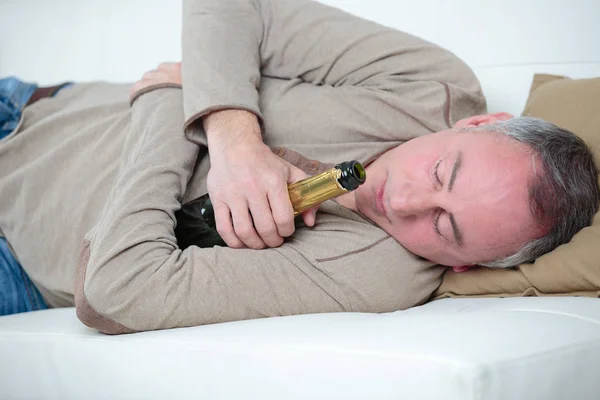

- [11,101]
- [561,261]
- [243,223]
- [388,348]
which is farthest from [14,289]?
[561,261]

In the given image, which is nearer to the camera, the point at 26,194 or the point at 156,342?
the point at 156,342

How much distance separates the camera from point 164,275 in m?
1.06

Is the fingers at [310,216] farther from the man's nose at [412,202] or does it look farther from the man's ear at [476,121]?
the man's ear at [476,121]

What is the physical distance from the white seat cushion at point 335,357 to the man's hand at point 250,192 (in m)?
0.18

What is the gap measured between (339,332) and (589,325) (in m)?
0.32

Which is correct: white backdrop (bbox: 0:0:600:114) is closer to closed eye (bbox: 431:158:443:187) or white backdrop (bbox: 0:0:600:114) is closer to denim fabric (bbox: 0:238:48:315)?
closed eye (bbox: 431:158:443:187)

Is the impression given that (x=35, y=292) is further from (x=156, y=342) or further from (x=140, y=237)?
(x=156, y=342)

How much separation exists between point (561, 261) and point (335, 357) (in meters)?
0.54

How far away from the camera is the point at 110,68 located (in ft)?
7.02

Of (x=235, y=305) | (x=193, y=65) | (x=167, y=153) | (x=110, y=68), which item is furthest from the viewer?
(x=110, y=68)

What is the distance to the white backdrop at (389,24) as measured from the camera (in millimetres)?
1654

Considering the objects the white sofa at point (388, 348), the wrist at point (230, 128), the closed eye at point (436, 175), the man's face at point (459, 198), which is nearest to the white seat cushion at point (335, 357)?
the white sofa at point (388, 348)

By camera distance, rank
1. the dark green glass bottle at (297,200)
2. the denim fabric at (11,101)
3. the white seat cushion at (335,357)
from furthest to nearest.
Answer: the denim fabric at (11,101) → the dark green glass bottle at (297,200) → the white seat cushion at (335,357)

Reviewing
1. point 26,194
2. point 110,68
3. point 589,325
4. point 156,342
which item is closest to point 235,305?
point 156,342
